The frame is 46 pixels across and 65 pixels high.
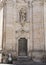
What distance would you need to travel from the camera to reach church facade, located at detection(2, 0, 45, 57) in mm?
22781

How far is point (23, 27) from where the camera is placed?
23.2 metres

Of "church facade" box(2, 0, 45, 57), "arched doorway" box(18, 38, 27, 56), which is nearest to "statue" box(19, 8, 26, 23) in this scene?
"church facade" box(2, 0, 45, 57)

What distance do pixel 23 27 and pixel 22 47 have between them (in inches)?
85.2

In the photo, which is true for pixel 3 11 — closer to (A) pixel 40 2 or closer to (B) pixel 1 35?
(B) pixel 1 35

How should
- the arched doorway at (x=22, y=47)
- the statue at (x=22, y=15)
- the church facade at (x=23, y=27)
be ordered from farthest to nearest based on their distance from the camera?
the statue at (x=22, y=15) → the arched doorway at (x=22, y=47) → the church facade at (x=23, y=27)

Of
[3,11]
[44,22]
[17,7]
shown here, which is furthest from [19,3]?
[44,22]

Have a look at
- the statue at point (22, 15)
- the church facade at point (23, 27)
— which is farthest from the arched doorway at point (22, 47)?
the statue at point (22, 15)

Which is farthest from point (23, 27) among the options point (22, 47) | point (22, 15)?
point (22, 47)

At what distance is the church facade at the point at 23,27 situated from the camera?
22781mm

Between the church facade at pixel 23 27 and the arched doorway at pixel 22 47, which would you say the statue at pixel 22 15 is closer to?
the church facade at pixel 23 27

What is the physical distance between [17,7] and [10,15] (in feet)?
3.91

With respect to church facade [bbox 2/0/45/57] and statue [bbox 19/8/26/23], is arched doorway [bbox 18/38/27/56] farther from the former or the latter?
statue [bbox 19/8/26/23]

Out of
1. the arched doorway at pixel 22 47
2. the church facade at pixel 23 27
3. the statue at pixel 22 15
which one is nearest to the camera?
the church facade at pixel 23 27

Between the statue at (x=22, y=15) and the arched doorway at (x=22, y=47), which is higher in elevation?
the statue at (x=22, y=15)
